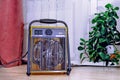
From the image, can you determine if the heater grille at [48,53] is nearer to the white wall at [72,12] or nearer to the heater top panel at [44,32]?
the heater top panel at [44,32]

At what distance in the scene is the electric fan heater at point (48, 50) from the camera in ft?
4.26

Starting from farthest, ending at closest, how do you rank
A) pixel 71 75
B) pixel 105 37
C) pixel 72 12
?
1. pixel 72 12
2. pixel 105 37
3. pixel 71 75

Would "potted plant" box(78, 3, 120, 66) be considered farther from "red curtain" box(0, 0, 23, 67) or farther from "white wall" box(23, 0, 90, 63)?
"red curtain" box(0, 0, 23, 67)

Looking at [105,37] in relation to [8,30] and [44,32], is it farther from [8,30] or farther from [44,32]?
[8,30]

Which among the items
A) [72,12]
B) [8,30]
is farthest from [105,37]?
[8,30]

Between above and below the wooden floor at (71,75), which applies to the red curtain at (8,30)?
above

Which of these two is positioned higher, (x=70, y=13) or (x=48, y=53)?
(x=70, y=13)

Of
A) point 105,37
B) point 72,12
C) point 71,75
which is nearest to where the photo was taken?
point 71,75

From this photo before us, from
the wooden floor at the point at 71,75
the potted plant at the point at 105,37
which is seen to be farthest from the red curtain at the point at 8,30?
the potted plant at the point at 105,37

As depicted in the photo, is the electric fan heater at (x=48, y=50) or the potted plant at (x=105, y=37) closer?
the electric fan heater at (x=48, y=50)

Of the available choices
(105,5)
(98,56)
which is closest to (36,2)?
(105,5)

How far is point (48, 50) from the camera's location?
132 cm

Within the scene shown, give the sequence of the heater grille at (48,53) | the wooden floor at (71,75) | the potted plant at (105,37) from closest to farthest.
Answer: the wooden floor at (71,75), the heater grille at (48,53), the potted plant at (105,37)

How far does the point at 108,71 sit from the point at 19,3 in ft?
2.53
